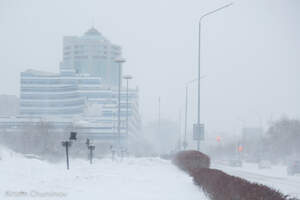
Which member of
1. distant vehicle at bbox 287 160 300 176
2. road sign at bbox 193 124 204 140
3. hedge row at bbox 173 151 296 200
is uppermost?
road sign at bbox 193 124 204 140

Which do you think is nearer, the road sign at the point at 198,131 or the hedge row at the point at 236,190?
the hedge row at the point at 236,190

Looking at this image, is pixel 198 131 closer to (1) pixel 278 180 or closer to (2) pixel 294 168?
(1) pixel 278 180

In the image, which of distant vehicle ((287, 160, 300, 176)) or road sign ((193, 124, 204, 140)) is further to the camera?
distant vehicle ((287, 160, 300, 176))

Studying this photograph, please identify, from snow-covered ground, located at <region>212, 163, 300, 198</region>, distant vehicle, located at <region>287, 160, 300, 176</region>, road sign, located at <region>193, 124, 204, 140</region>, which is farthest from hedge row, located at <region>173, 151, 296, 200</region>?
distant vehicle, located at <region>287, 160, 300, 176</region>

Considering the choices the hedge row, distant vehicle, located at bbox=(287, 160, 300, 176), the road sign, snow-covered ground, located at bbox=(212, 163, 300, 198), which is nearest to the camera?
the hedge row

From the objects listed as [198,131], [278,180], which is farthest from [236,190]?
[198,131]

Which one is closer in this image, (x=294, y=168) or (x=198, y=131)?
(x=198, y=131)

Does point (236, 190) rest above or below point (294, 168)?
above

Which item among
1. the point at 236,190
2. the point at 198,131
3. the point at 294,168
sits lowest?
the point at 294,168

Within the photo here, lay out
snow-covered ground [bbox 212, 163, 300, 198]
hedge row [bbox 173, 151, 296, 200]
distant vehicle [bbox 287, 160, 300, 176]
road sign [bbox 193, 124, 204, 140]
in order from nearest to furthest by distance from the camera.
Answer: hedge row [bbox 173, 151, 296, 200] < snow-covered ground [bbox 212, 163, 300, 198] < road sign [bbox 193, 124, 204, 140] < distant vehicle [bbox 287, 160, 300, 176]

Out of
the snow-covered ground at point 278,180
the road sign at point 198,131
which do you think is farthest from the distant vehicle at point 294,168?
the road sign at point 198,131

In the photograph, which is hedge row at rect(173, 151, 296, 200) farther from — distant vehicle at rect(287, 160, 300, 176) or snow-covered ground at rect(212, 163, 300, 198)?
distant vehicle at rect(287, 160, 300, 176)

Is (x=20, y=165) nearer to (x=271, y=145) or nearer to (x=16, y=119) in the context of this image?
(x=271, y=145)

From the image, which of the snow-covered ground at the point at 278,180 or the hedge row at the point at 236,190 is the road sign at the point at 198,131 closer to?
the snow-covered ground at the point at 278,180
